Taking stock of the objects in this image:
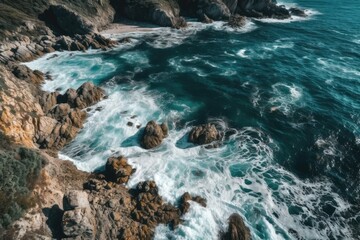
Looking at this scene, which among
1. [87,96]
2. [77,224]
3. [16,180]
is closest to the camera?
[16,180]

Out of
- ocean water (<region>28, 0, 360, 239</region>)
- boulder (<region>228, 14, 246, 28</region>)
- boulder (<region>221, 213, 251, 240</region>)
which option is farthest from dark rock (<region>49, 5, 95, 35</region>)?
boulder (<region>221, 213, 251, 240</region>)

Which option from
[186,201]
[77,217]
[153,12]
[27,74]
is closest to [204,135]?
[186,201]

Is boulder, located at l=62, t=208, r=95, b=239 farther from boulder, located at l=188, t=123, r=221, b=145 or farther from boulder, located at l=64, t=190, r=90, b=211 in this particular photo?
boulder, located at l=188, t=123, r=221, b=145

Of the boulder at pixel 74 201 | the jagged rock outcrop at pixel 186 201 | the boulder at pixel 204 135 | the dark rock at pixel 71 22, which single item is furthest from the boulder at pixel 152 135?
the dark rock at pixel 71 22

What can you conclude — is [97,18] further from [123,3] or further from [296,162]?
[296,162]

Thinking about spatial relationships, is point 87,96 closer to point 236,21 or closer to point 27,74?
point 27,74

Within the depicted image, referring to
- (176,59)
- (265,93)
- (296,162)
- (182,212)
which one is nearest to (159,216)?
(182,212)

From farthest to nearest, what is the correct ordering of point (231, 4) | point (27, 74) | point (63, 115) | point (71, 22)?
point (231, 4), point (71, 22), point (27, 74), point (63, 115)

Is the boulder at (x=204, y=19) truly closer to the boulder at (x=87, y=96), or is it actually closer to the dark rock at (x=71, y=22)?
the dark rock at (x=71, y=22)
